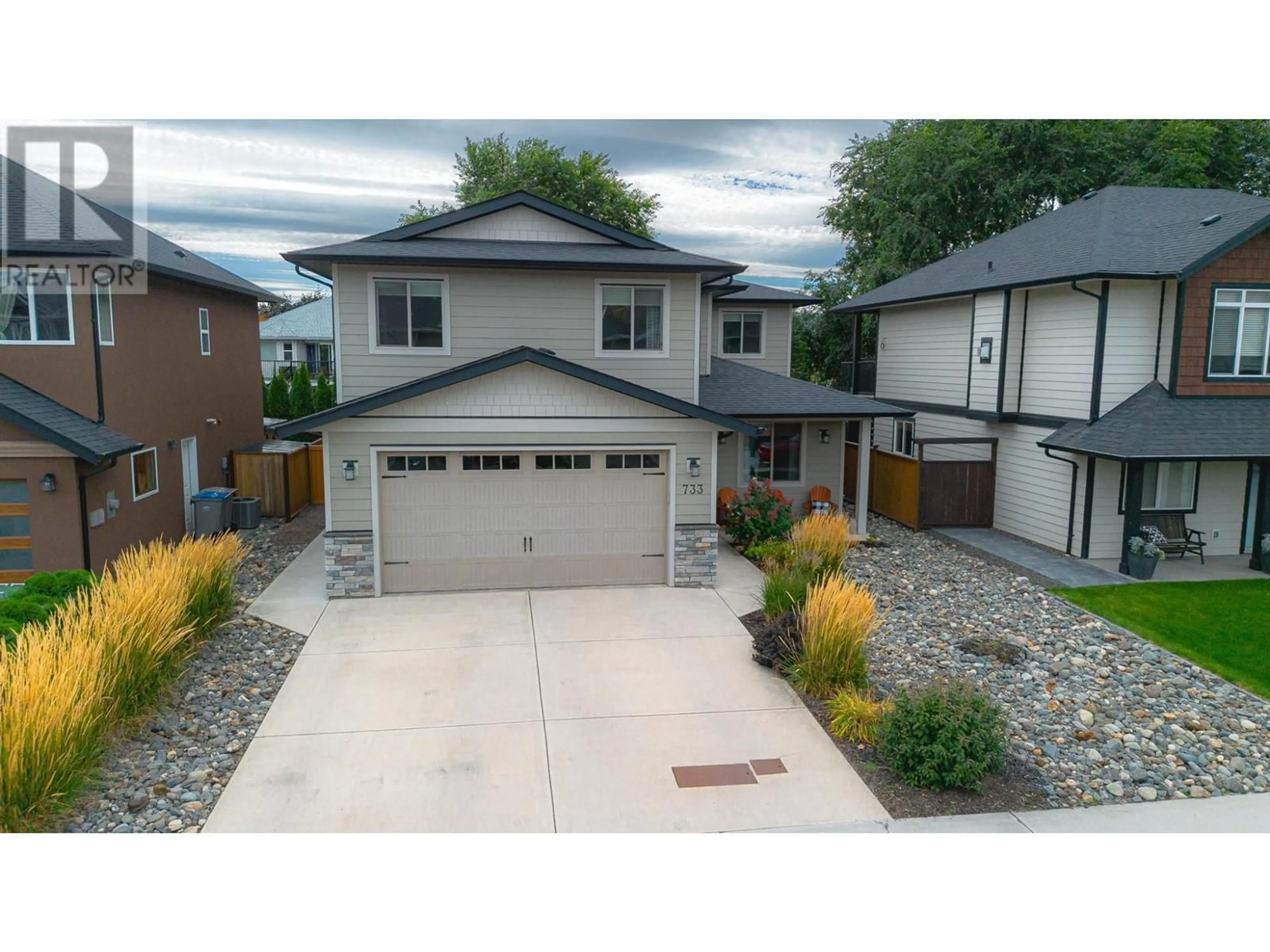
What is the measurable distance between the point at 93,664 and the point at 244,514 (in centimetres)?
943

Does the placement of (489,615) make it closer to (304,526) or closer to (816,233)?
(304,526)

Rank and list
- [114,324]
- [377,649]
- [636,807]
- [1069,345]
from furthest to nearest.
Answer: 1. [1069,345]
2. [114,324]
3. [377,649]
4. [636,807]

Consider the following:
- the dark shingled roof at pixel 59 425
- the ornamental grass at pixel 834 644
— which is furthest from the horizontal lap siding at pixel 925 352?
the dark shingled roof at pixel 59 425

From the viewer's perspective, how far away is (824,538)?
41.4 ft

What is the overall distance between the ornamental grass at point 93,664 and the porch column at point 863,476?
1075 cm

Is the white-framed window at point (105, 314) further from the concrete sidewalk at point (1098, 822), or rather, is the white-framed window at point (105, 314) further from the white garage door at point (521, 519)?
the concrete sidewalk at point (1098, 822)

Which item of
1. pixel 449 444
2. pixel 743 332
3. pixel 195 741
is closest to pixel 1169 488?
pixel 743 332

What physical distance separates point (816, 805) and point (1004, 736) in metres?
2.11

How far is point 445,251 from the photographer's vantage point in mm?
12672

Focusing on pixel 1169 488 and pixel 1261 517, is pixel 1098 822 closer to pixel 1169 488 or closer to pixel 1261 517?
pixel 1169 488

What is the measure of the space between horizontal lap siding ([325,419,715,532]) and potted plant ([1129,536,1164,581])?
6.55 m

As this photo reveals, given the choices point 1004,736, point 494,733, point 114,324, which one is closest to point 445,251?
point 114,324

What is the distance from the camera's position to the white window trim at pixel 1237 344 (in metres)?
13.0

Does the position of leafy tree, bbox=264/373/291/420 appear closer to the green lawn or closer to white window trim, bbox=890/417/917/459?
white window trim, bbox=890/417/917/459
